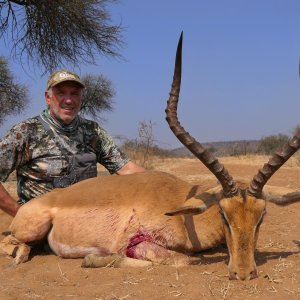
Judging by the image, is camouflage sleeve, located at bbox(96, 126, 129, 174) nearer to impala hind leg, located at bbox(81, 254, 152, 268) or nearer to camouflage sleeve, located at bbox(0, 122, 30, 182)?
camouflage sleeve, located at bbox(0, 122, 30, 182)

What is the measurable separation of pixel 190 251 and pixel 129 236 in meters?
0.64

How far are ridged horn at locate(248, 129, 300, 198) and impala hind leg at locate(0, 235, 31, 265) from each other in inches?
102

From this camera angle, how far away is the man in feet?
19.8

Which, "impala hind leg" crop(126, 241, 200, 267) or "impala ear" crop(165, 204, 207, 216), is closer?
"impala ear" crop(165, 204, 207, 216)

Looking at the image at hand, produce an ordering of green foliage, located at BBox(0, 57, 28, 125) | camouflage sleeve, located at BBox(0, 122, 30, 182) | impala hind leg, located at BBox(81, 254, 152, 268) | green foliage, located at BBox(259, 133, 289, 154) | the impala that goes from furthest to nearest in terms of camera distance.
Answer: green foliage, located at BBox(259, 133, 289, 154) → green foliage, located at BBox(0, 57, 28, 125) → camouflage sleeve, located at BBox(0, 122, 30, 182) → impala hind leg, located at BBox(81, 254, 152, 268) → the impala

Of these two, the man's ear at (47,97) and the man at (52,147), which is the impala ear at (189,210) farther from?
the man's ear at (47,97)

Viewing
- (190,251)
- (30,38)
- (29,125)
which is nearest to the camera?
(190,251)

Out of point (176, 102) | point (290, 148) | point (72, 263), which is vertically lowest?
point (72, 263)

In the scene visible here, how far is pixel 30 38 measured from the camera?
563 inches

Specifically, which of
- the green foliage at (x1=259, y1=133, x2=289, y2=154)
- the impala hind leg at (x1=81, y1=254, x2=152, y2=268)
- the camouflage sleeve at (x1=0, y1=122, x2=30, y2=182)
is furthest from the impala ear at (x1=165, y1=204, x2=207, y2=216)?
the green foliage at (x1=259, y1=133, x2=289, y2=154)

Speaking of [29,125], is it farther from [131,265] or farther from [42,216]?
[131,265]

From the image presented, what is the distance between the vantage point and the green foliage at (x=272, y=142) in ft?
130

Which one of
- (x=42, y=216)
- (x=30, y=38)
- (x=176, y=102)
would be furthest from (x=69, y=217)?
(x=30, y=38)

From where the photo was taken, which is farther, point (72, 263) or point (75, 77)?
point (75, 77)
